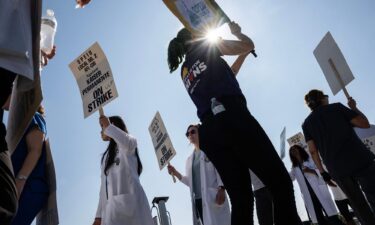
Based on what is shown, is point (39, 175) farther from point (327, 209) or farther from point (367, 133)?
point (327, 209)

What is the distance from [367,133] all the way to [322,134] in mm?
2484

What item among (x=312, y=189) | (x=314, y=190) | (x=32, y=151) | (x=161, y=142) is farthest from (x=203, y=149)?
(x=312, y=189)

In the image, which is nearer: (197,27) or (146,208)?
(197,27)

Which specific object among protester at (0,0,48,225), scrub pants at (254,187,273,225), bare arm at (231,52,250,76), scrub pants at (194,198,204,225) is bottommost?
scrub pants at (254,187,273,225)

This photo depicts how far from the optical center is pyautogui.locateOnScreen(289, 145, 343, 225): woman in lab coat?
27.1ft

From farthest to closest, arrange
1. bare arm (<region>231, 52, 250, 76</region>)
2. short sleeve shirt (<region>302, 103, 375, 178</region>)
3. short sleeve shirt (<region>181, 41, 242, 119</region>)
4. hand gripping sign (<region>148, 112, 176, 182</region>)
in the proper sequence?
hand gripping sign (<region>148, 112, 176, 182</region>) → short sleeve shirt (<region>302, 103, 375, 178</region>) → bare arm (<region>231, 52, 250, 76</region>) → short sleeve shirt (<region>181, 41, 242, 119</region>)

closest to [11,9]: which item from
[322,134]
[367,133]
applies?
[322,134]

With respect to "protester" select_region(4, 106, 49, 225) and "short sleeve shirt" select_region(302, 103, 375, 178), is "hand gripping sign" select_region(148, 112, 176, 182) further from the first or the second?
"protester" select_region(4, 106, 49, 225)

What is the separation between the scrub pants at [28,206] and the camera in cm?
232

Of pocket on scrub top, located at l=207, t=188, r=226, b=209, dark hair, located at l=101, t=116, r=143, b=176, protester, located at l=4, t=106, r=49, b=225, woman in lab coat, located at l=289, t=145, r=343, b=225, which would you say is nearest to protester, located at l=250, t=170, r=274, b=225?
pocket on scrub top, located at l=207, t=188, r=226, b=209

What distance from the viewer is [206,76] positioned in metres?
2.68

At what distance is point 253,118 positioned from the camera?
246 cm

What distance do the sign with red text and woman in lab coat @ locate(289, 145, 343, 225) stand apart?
3.39 metres

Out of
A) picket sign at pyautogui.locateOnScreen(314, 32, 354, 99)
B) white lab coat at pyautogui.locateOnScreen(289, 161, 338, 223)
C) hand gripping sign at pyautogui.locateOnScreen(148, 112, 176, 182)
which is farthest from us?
white lab coat at pyautogui.locateOnScreen(289, 161, 338, 223)
